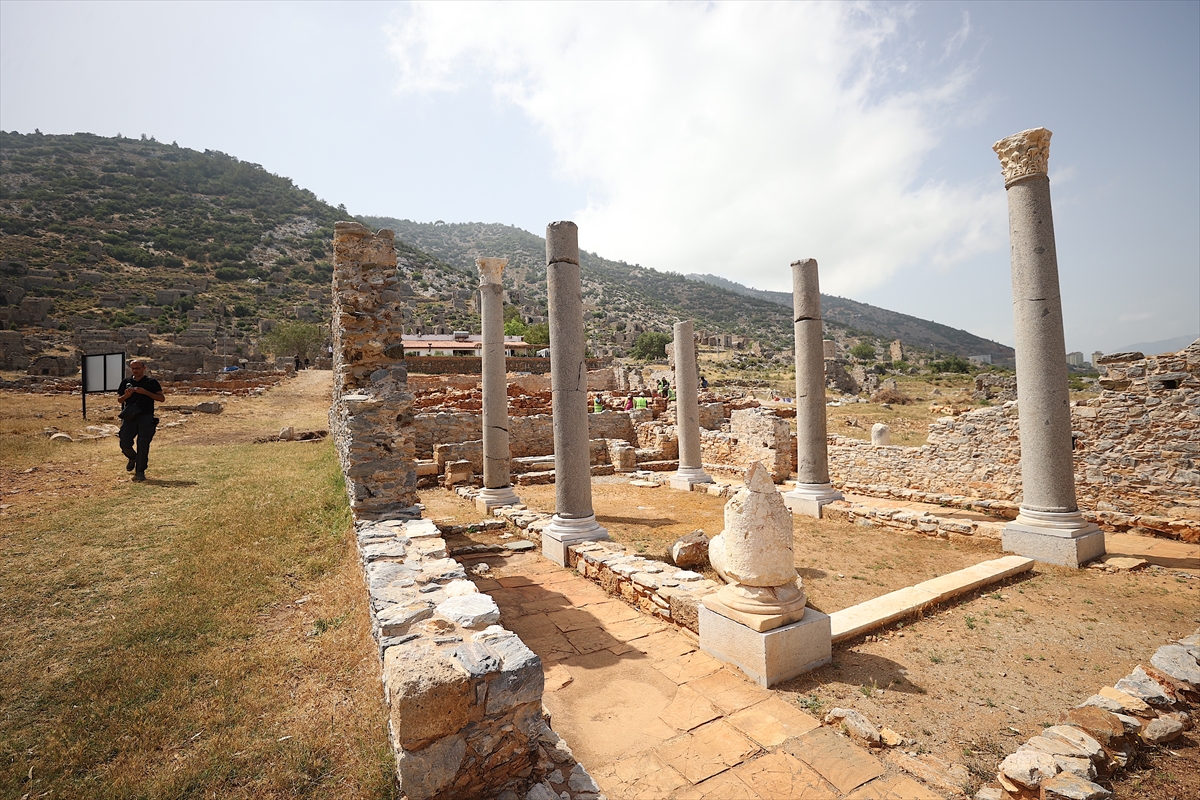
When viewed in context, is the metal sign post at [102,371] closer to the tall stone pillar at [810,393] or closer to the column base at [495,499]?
the column base at [495,499]

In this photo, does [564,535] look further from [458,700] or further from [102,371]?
[102,371]

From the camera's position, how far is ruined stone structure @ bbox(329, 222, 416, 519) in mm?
6453

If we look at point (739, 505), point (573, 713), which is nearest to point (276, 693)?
point (573, 713)

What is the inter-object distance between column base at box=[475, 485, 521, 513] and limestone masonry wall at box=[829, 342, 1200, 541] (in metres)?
10.8

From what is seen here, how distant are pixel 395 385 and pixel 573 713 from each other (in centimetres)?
471

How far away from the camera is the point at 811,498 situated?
1092 cm

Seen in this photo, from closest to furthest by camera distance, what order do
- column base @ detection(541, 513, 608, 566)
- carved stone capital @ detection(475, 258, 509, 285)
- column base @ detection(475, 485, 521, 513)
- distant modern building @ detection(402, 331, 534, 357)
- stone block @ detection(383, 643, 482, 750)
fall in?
stone block @ detection(383, 643, 482, 750) < column base @ detection(541, 513, 608, 566) < column base @ detection(475, 485, 521, 513) < carved stone capital @ detection(475, 258, 509, 285) < distant modern building @ detection(402, 331, 534, 357)

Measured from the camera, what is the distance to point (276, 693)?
3494 mm

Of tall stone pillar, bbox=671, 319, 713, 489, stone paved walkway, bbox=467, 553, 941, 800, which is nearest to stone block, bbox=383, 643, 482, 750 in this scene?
stone paved walkway, bbox=467, 553, 941, 800

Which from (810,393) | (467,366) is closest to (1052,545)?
(810,393)

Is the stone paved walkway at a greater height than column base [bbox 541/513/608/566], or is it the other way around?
column base [bbox 541/513/608/566]

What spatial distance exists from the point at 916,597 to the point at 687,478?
8.12 meters

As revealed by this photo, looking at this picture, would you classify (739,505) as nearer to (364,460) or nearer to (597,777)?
(597,777)

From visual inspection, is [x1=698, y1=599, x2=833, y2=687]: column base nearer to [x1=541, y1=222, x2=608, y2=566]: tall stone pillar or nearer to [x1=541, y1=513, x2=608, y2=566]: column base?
[x1=541, y1=513, x2=608, y2=566]: column base
